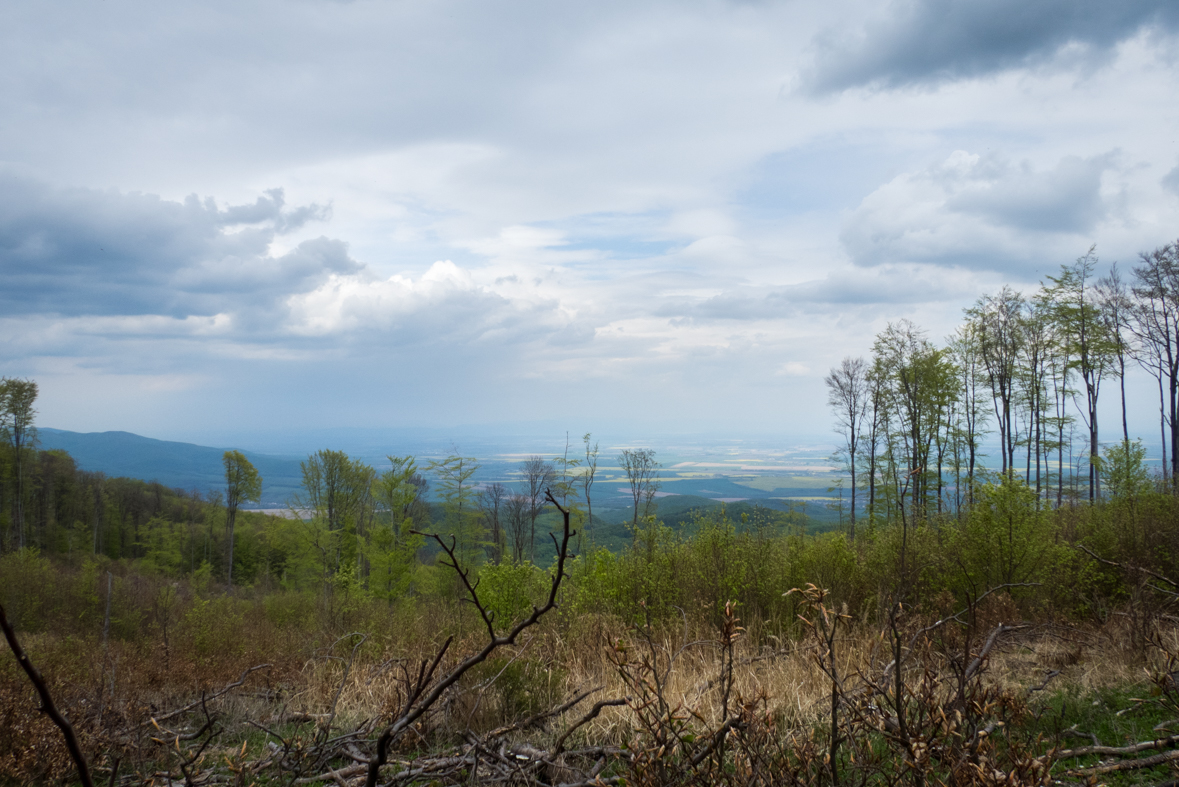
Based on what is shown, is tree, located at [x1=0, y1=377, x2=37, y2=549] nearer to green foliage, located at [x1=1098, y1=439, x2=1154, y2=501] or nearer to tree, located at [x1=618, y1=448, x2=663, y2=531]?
tree, located at [x1=618, y1=448, x2=663, y2=531]

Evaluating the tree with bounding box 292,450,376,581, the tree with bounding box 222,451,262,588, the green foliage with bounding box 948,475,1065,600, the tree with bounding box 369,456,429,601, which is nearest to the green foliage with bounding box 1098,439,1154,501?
the green foliage with bounding box 948,475,1065,600

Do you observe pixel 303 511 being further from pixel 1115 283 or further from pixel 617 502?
pixel 617 502

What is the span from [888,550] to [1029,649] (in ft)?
9.70

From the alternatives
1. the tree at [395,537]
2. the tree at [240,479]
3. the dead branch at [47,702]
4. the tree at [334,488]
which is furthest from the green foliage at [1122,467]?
the tree at [240,479]

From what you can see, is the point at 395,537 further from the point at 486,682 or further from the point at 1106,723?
the point at 1106,723

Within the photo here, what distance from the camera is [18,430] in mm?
35438

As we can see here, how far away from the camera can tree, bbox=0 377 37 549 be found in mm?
34000

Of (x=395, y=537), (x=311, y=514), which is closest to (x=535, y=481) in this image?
(x=395, y=537)

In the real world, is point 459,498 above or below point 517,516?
above

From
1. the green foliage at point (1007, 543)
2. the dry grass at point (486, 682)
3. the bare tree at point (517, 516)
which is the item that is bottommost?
the bare tree at point (517, 516)

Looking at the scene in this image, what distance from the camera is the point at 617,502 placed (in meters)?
125

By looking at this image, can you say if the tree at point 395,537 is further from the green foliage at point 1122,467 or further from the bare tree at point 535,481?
the green foliage at point 1122,467

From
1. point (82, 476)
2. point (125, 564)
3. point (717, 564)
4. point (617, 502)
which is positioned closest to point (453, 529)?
point (717, 564)

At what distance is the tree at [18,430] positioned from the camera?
1339 inches
